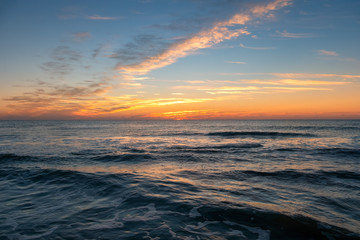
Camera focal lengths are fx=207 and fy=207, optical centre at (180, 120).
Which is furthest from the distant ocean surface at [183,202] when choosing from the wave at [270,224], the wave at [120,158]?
the wave at [120,158]

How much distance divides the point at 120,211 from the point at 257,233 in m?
3.99

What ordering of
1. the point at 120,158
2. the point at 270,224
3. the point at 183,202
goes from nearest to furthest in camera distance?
the point at 270,224 < the point at 183,202 < the point at 120,158

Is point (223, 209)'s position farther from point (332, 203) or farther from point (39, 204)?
point (39, 204)

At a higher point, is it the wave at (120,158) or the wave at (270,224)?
the wave at (270,224)

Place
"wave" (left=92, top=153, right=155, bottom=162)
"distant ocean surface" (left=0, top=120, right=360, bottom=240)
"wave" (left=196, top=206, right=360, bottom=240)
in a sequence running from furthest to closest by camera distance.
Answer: "wave" (left=92, top=153, right=155, bottom=162) < "distant ocean surface" (left=0, top=120, right=360, bottom=240) < "wave" (left=196, top=206, right=360, bottom=240)

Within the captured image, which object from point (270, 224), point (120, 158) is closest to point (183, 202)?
point (270, 224)

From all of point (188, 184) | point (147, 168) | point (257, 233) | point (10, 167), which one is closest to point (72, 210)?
point (188, 184)

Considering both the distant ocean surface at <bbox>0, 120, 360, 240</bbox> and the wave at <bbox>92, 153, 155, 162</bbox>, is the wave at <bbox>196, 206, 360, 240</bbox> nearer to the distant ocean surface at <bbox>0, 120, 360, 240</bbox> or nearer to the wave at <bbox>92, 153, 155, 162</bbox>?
the distant ocean surface at <bbox>0, 120, 360, 240</bbox>

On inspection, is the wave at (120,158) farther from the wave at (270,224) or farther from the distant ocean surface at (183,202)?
the wave at (270,224)

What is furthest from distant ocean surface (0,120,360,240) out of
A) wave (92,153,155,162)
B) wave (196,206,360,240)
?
wave (92,153,155,162)

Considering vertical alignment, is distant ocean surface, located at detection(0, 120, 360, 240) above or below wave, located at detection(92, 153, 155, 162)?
above

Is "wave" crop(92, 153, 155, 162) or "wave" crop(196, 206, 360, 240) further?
"wave" crop(92, 153, 155, 162)

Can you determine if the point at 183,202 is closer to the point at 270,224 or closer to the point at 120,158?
the point at 270,224

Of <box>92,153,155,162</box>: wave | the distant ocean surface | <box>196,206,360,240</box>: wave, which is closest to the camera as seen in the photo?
<box>196,206,360,240</box>: wave
